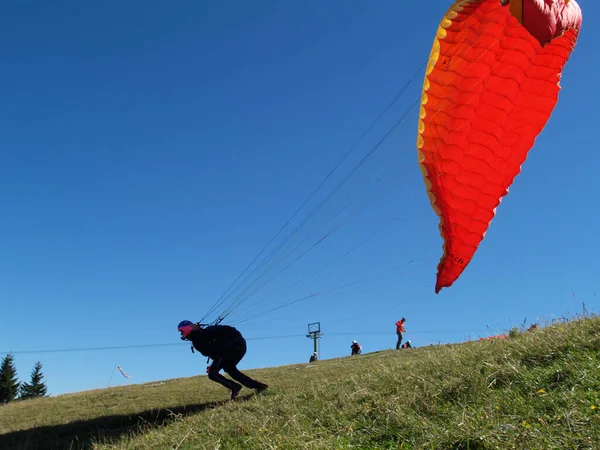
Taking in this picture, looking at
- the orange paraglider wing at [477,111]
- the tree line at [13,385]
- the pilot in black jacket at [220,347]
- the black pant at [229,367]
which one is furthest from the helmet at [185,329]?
the tree line at [13,385]

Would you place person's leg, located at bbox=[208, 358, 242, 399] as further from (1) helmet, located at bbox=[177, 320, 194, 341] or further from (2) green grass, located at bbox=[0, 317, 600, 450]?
(2) green grass, located at bbox=[0, 317, 600, 450]

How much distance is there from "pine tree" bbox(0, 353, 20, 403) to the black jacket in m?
53.9

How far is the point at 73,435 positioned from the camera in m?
8.04

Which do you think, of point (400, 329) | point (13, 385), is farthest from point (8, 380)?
point (400, 329)

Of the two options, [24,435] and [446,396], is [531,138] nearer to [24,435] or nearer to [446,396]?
[446,396]

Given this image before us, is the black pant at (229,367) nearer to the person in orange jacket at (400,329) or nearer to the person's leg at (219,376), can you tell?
the person's leg at (219,376)

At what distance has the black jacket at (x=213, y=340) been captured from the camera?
29.9 ft

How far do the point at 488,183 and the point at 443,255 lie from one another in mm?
1384

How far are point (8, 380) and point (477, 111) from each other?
61.3m

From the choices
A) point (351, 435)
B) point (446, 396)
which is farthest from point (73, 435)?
point (446, 396)

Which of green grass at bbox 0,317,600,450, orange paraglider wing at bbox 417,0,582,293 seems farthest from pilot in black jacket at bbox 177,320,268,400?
orange paraglider wing at bbox 417,0,582,293

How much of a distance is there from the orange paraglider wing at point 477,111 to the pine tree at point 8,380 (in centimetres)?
5837

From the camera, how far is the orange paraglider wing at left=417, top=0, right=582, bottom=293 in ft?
24.1

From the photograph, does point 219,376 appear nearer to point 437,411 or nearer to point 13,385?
point 437,411
